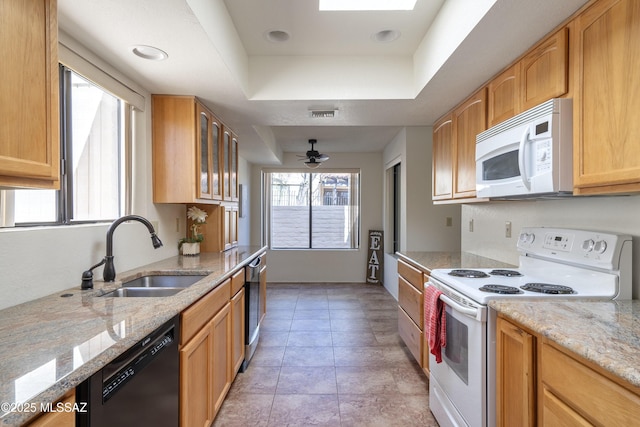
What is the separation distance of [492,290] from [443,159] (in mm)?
1753

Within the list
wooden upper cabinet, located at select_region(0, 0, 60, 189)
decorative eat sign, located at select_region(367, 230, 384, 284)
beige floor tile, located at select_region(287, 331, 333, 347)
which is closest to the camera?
wooden upper cabinet, located at select_region(0, 0, 60, 189)

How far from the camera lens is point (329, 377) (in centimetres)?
254

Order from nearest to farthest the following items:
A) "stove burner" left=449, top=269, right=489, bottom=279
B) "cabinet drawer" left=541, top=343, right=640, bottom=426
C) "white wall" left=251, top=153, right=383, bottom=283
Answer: "cabinet drawer" left=541, top=343, right=640, bottom=426 → "stove burner" left=449, top=269, right=489, bottom=279 → "white wall" left=251, top=153, right=383, bottom=283

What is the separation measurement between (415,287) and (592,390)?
1656 millimetres

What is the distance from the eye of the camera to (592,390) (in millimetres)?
939

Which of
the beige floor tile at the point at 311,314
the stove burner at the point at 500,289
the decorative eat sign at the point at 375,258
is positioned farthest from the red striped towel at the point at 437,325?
the decorative eat sign at the point at 375,258

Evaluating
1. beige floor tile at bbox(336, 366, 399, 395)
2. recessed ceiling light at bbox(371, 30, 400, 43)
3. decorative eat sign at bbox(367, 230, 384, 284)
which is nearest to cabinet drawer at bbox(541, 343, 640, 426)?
beige floor tile at bbox(336, 366, 399, 395)

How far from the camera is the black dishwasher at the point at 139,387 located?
894 mm

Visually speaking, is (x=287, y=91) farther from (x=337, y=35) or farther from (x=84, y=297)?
(x=84, y=297)

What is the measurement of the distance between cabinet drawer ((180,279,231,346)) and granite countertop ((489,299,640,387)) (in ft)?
4.50

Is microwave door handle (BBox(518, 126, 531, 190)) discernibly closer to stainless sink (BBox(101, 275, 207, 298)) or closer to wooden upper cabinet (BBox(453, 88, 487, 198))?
wooden upper cabinet (BBox(453, 88, 487, 198))

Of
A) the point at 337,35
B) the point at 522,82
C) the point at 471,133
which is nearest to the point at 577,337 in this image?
the point at 522,82

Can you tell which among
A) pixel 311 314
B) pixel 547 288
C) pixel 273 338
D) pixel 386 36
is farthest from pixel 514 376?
pixel 311 314

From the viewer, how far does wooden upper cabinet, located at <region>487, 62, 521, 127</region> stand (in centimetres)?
190
